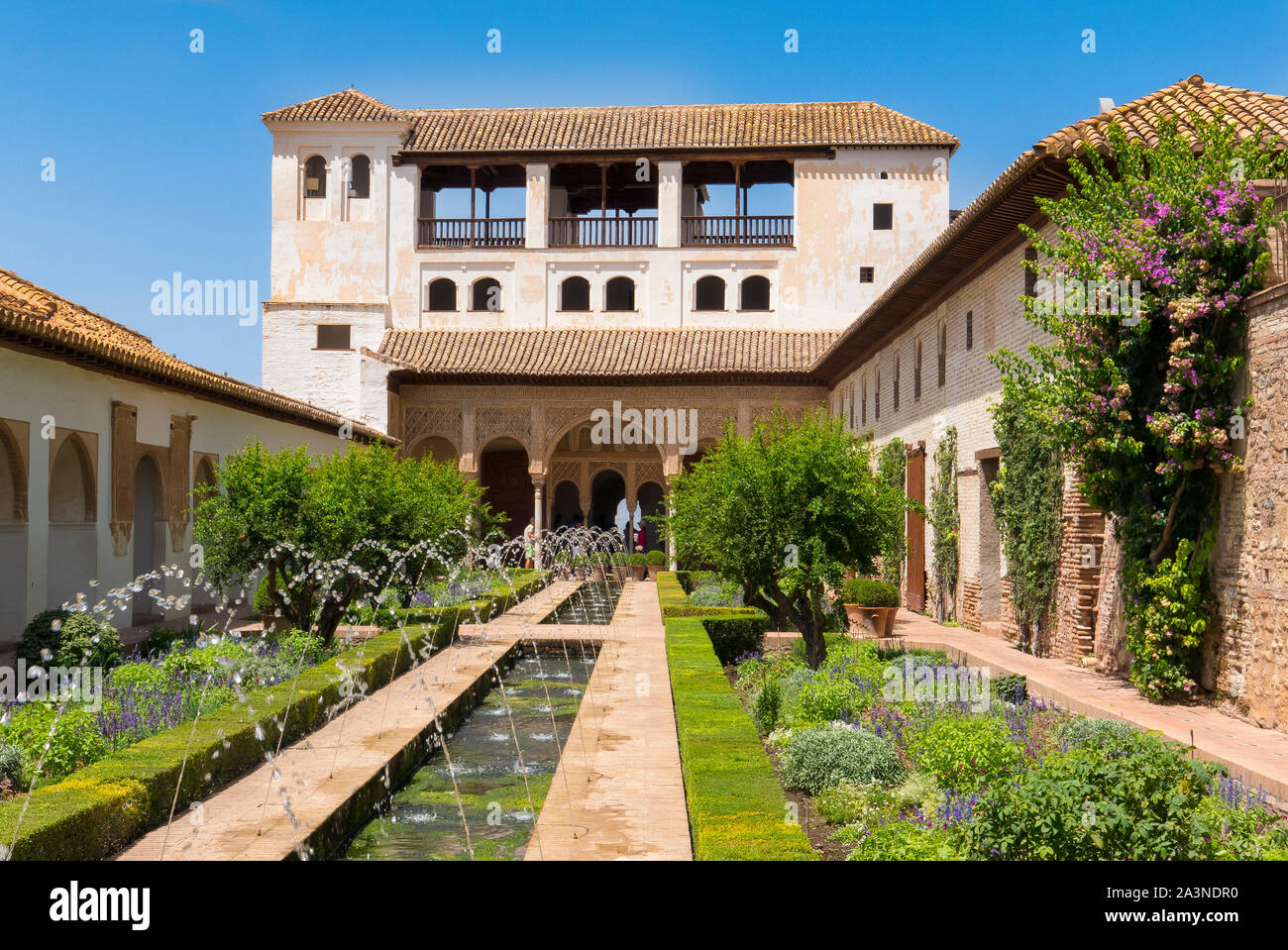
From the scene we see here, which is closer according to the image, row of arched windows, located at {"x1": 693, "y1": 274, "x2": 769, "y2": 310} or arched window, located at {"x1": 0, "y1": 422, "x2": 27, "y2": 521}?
arched window, located at {"x1": 0, "y1": 422, "x2": 27, "y2": 521}

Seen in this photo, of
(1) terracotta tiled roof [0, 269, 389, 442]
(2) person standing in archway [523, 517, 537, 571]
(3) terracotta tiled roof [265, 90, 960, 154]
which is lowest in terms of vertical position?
(2) person standing in archway [523, 517, 537, 571]

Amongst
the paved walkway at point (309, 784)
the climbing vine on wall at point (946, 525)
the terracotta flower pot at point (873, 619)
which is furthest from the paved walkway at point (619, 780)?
the climbing vine on wall at point (946, 525)

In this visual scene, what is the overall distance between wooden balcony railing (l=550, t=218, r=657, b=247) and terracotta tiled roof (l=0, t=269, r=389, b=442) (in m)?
13.1

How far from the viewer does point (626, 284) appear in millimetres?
31500

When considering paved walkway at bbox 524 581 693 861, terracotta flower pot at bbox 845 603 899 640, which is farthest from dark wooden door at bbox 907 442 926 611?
paved walkway at bbox 524 581 693 861

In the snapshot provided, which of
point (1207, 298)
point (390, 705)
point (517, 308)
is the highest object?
point (517, 308)

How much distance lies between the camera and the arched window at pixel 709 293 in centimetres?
3062

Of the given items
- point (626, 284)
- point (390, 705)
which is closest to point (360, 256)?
point (626, 284)

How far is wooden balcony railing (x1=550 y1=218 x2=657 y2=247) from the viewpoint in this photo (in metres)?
30.4

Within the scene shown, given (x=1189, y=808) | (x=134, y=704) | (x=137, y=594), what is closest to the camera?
(x=1189, y=808)

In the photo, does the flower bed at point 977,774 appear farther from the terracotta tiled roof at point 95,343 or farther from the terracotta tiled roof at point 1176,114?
the terracotta tiled roof at point 95,343

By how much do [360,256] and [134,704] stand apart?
76.0ft

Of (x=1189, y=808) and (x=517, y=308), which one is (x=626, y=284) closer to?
(x=517, y=308)

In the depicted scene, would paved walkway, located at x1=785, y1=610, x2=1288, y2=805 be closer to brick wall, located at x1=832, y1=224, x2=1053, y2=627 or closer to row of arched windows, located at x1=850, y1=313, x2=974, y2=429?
brick wall, located at x1=832, y1=224, x2=1053, y2=627
